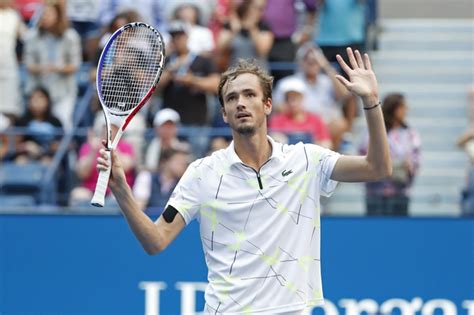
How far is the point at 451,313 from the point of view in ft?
29.9

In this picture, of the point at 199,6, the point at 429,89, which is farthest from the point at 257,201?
the point at 429,89

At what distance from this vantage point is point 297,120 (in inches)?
405

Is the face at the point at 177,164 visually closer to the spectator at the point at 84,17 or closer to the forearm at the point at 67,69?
the forearm at the point at 67,69

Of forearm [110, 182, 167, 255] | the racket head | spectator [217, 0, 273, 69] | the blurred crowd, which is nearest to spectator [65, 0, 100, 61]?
the blurred crowd

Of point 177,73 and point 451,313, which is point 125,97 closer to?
point 451,313

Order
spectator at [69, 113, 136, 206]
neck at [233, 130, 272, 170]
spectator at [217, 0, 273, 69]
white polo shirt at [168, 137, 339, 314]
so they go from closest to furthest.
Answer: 1. white polo shirt at [168, 137, 339, 314]
2. neck at [233, 130, 272, 170]
3. spectator at [69, 113, 136, 206]
4. spectator at [217, 0, 273, 69]

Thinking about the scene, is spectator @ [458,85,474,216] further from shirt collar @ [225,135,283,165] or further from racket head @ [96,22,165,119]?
shirt collar @ [225,135,283,165]

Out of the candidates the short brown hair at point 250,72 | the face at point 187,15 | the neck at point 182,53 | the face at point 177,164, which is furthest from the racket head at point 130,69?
the face at point 187,15

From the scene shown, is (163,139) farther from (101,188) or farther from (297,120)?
(101,188)

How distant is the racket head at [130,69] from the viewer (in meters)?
5.58

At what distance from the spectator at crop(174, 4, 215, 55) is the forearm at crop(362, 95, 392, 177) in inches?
245

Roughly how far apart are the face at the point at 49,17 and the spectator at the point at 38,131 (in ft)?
2.43

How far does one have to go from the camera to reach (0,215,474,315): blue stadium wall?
920cm

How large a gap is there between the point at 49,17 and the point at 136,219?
6.58 meters
